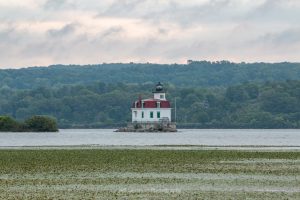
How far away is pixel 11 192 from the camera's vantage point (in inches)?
2069

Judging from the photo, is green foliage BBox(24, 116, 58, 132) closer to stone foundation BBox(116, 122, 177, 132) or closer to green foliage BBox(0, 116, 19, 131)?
green foliage BBox(0, 116, 19, 131)

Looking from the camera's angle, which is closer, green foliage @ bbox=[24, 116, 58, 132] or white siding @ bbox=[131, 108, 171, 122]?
green foliage @ bbox=[24, 116, 58, 132]

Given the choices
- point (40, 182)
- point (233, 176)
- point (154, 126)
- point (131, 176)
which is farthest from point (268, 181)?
point (154, 126)

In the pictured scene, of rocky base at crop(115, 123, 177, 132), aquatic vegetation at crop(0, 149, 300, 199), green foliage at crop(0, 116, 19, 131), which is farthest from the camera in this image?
rocky base at crop(115, 123, 177, 132)

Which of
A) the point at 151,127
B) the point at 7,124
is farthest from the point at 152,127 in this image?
the point at 7,124

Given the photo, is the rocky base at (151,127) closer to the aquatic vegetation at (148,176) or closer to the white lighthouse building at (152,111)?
the white lighthouse building at (152,111)

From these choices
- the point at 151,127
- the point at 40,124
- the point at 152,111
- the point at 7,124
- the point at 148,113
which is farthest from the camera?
the point at 151,127

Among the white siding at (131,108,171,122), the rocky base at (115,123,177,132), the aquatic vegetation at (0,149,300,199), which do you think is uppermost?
the white siding at (131,108,171,122)

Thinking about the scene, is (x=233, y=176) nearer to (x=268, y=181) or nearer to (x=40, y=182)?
(x=268, y=181)

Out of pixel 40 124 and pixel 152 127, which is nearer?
pixel 40 124

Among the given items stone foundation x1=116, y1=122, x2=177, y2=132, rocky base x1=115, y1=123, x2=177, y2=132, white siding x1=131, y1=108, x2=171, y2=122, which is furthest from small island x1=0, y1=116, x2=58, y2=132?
white siding x1=131, y1=108, x2=171, y2=122

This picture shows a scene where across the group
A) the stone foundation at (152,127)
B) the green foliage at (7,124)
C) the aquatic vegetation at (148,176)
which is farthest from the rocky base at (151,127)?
the aquatic vegetation at (148,176)

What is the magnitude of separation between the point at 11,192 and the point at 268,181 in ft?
50.8

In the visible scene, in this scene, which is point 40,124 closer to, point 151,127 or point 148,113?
point 148,113
